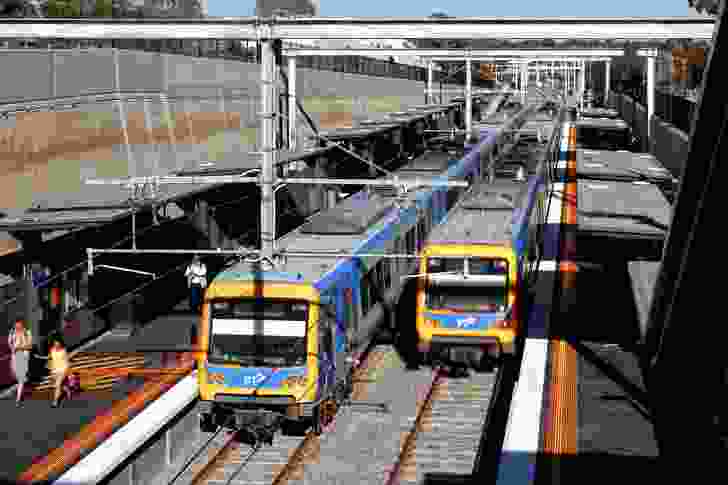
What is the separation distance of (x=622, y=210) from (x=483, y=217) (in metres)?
7.20

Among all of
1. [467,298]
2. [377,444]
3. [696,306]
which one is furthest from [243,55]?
[696,306]

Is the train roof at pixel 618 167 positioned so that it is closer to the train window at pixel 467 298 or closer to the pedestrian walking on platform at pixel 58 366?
the train window at pixel 467 298

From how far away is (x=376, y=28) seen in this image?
20.2 metres

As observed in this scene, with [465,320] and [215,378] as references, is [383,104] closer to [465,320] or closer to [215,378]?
[465,320]

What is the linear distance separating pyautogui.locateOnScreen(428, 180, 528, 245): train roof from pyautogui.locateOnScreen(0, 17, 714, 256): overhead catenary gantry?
305cm

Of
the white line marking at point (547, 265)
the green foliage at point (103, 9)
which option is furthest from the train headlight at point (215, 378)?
the green foliage at point (103, 9)

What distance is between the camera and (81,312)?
19984 mm

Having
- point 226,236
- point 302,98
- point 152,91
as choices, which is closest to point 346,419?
point 226,236

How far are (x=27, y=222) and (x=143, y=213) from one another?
20.1ft

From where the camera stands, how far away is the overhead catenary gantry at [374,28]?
19.1 meters

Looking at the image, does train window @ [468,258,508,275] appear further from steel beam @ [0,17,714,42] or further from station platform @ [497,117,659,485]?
steel beam @ [0,17,714,42]

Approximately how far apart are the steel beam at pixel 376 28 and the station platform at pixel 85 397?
5.42 m

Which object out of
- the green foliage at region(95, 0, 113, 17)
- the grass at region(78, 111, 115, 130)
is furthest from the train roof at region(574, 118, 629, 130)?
the grass at region(78, 111, 115, 130)

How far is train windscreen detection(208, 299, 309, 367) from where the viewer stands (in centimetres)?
1488
